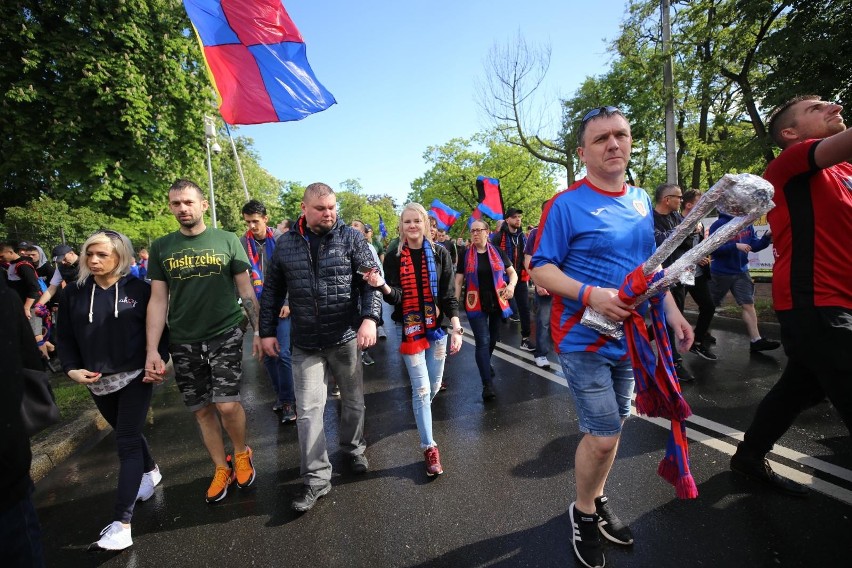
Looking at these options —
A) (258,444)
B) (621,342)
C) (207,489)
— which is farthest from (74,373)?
(621,342)

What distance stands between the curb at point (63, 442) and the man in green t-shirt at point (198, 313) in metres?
1.80

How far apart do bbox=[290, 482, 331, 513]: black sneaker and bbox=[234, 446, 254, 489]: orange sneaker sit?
53 centimetres

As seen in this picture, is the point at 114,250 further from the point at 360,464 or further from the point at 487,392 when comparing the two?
the point at 487,392

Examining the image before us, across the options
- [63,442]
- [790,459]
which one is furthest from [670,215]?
[63,442]

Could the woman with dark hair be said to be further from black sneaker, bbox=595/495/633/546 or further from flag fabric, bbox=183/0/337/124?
flag fabric, bbox=183/0/337/124

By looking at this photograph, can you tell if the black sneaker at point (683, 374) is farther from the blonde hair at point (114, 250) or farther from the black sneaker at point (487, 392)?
the blonde hair at point (114, 250)

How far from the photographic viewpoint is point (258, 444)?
3967 millimetres

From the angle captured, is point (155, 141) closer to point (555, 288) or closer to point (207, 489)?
point (207, 489)

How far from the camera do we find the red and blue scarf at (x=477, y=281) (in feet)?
15.7

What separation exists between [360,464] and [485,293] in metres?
2.31

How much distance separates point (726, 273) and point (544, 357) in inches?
104

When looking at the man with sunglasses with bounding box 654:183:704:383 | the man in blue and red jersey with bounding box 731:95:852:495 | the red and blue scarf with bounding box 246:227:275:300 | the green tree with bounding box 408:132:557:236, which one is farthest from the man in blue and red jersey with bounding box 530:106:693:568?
the green tree with bounding box 408:132:557:236

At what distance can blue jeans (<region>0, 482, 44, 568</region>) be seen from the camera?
121cm

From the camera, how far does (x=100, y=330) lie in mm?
2797
